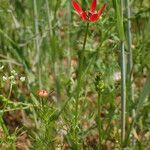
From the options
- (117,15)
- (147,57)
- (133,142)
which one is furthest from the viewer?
(133,142)

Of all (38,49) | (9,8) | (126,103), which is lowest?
(126,103)

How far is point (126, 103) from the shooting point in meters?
1.39

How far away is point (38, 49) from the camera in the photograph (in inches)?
65.6

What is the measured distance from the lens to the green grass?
1.20 m

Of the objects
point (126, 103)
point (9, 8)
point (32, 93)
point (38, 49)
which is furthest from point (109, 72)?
point (9, 8)

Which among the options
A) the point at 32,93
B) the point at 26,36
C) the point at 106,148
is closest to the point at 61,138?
the point at 32,93

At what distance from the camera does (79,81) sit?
1089 mm

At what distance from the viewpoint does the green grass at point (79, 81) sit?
120cm

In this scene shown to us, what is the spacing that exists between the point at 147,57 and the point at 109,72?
6.0 inches

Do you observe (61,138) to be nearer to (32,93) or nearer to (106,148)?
(32,93)

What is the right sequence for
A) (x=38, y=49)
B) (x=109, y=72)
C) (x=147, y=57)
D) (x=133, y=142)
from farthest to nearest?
(x=38, y=49), (x=133, y=142), (x=109, y=72), (x=147, y=57)

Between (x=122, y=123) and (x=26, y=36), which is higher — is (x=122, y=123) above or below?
below

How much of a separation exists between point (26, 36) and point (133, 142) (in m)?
0.70

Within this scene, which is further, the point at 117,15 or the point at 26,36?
the point at 26,36
